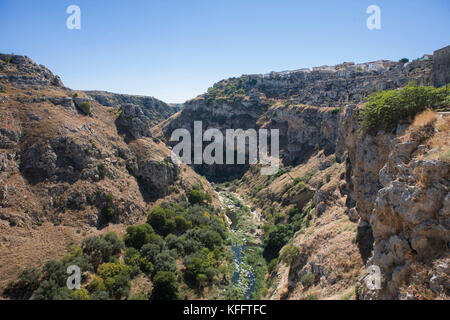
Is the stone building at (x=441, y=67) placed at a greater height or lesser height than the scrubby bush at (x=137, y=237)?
greater

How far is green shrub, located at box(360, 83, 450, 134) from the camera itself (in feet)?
54.0

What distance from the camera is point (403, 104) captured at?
17141 millimetres

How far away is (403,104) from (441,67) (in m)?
38.8

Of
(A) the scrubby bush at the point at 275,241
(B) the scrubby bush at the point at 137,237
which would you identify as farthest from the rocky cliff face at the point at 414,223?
(B) the scrubby bush at the point at 137,237

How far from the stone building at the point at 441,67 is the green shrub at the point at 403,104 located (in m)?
33.9

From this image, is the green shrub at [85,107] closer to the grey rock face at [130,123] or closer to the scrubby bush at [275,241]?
the grey rock face at [130,123]

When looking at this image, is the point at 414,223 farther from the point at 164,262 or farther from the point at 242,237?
the point at 242,237

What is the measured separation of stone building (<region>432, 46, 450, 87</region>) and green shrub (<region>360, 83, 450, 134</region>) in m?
33.9

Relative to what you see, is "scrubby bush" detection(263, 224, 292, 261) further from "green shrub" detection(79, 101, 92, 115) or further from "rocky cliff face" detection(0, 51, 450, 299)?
"green shrub" detection(79, 101, 92, 115)

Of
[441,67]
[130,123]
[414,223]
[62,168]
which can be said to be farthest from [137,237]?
[441,67]

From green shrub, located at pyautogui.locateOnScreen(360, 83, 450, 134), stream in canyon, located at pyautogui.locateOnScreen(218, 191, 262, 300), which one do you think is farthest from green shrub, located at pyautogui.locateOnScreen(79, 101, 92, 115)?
green shrub, located at pyautogui.locateOnScreen(360, 83, 450, 134)

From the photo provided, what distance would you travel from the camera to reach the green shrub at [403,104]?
54.0 feet
